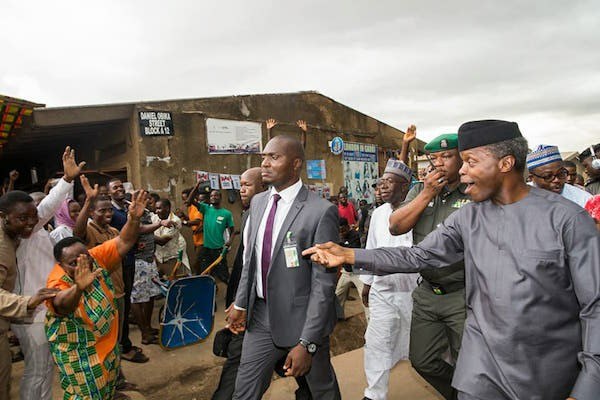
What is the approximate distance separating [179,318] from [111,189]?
1.92 m

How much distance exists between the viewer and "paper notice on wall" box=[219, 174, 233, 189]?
9.67 m

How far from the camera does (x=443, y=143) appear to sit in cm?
306

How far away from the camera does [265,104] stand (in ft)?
35.0

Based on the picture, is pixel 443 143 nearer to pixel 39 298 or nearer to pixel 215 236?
pixel 39 298

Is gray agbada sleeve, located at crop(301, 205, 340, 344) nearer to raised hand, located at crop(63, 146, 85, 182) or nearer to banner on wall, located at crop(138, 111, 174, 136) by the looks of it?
raised hand, located at crop(63, 146, 85, 182)

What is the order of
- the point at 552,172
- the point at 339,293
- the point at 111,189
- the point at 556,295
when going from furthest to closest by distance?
the point at 339,293
the point at 111,189
the point at 552,172
the point at 556,295

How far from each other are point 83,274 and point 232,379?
4.49ft

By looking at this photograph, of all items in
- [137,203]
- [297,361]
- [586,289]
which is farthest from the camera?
[137,203]

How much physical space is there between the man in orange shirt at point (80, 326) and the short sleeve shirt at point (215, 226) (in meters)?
4.52

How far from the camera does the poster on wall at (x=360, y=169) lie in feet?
43.8

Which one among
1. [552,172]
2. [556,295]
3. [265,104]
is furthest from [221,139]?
[556,295]

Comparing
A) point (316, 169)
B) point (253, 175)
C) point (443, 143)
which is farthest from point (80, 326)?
point (316, 169)

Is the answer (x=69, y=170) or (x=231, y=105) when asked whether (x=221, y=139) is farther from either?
(x=69, y=170)

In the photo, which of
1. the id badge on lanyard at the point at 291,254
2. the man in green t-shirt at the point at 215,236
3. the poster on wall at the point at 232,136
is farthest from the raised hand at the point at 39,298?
the poster on wall at the point at 232,136
